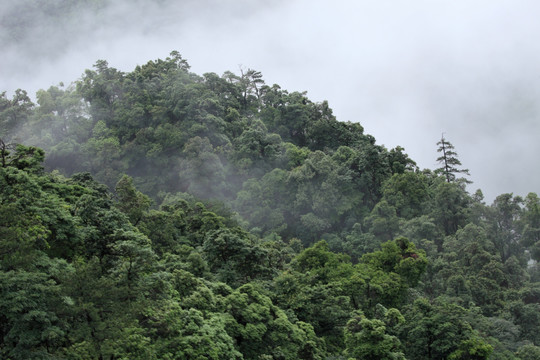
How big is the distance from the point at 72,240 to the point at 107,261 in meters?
1.88

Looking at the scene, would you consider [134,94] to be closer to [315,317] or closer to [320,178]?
[320,178]

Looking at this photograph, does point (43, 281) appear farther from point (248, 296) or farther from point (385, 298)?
point (385, 298)

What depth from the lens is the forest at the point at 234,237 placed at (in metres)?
17.0

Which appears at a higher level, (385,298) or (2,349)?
(385,298)

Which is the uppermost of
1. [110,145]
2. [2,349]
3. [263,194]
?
[110,145]

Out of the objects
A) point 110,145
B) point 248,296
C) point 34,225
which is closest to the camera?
point 34,225

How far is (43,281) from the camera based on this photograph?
53.3 ft

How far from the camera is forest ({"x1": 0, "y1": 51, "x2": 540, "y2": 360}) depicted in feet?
55.6

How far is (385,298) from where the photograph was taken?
33.7 meters

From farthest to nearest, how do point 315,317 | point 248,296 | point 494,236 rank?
point 494,236 < point 315,317 < point 248,296

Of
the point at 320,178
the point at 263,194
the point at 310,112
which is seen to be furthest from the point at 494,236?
the point at 310,112

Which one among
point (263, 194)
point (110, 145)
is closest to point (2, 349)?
point (263, 194)

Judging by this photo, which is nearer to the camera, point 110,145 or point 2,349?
point 2,349

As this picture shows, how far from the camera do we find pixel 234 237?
96.8 ft
